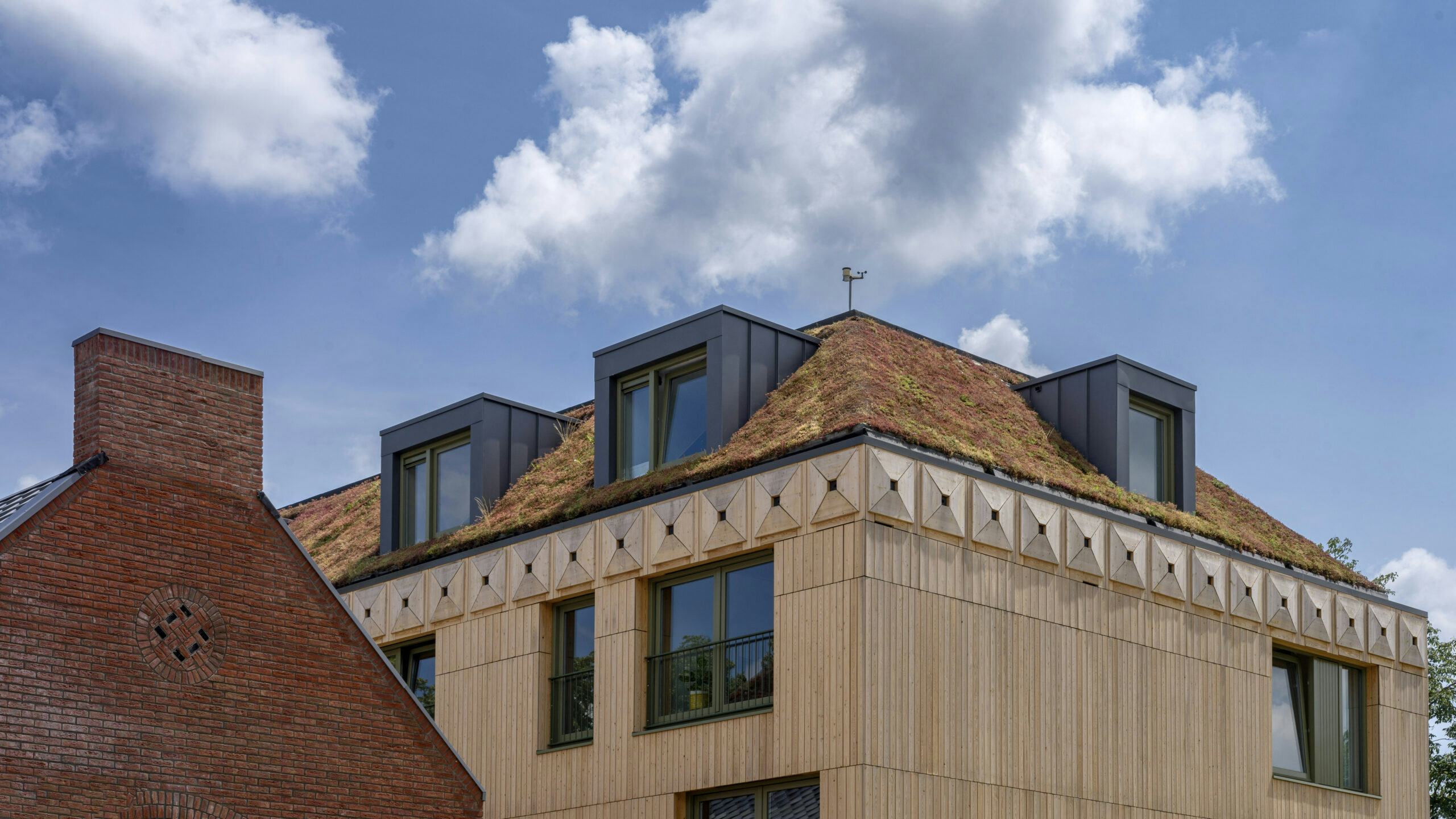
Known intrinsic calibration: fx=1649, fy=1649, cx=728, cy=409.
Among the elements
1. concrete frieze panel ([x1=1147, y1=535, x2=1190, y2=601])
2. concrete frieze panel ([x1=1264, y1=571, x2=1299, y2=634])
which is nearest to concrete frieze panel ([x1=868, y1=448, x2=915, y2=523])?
concrete frieze panel ([x1=1147, y1=535, x2=1190, y2=601])

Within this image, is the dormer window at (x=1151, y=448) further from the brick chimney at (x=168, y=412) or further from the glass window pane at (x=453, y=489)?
the brick chimney at (x=168, y=412)

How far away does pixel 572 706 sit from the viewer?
22.9 meters

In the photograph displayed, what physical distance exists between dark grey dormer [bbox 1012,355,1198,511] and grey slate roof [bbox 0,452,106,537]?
46.9 feet

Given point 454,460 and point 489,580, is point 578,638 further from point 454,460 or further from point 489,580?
point 454,460

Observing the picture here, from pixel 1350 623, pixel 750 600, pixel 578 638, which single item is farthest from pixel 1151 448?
pixel 578 638

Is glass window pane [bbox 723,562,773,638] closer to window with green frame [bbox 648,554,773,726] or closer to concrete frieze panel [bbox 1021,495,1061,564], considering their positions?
window with green frame [bbox 648,554,773,726]

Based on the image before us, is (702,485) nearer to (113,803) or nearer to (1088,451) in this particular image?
(1088,451)

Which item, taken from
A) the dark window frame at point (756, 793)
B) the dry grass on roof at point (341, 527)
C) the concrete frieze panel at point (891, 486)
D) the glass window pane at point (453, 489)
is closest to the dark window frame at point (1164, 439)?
the concrete frieze panel at point (891, 486)

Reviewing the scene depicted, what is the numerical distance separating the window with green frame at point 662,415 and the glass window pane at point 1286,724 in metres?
9.67

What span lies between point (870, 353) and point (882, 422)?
2852mm

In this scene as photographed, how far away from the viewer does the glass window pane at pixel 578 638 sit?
75.6 ft

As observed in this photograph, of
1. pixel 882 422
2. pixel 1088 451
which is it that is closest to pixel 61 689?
pixel 882 422

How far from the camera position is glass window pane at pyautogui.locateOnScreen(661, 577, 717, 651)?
70.8 feet

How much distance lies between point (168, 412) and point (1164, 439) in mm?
15446
